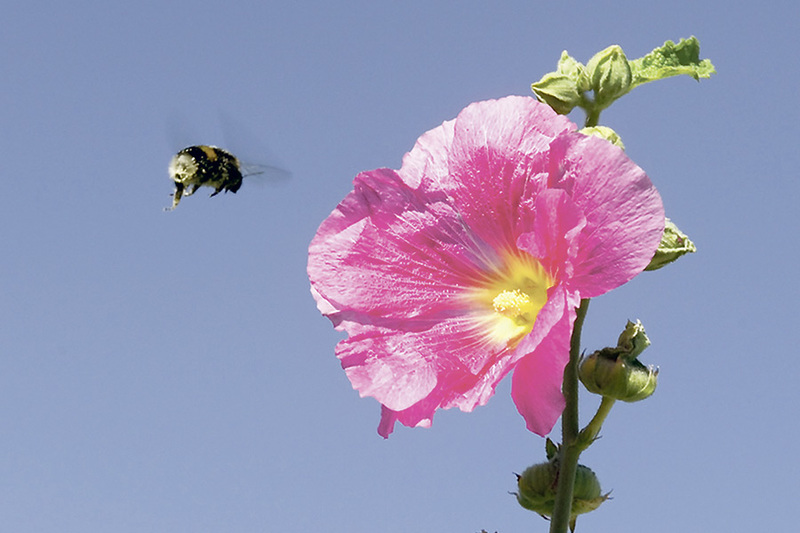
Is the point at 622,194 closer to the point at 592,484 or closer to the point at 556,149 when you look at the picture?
the point at 556,149

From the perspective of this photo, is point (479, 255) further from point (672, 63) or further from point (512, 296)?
point (672, 63)

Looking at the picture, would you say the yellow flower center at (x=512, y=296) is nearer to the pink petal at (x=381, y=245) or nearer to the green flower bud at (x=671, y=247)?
the pink petal at (x=381, y=245)

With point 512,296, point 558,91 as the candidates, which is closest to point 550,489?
point 512,296

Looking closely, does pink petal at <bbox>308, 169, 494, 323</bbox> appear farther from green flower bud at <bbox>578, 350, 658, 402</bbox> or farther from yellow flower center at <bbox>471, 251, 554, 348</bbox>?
green flower bud at <bbox>578, 350, 658, 402</bbox>

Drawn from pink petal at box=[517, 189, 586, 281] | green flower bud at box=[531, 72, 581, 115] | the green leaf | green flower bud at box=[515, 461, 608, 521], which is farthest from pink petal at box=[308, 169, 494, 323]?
the green leaf

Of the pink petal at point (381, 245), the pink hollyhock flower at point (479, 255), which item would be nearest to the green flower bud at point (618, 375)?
the pink hollyhock flower at point (479, 255)

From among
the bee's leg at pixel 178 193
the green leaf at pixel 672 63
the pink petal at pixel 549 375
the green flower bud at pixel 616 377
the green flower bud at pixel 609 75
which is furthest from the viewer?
the bee's leg at pixel 178 193

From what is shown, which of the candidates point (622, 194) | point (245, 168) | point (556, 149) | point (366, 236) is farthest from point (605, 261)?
point (245, 168)
